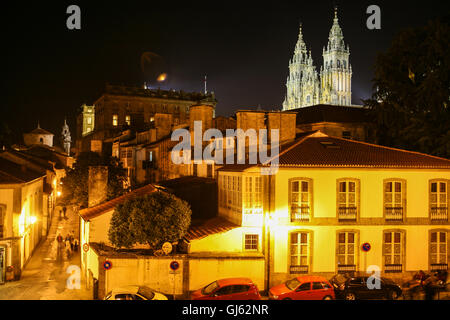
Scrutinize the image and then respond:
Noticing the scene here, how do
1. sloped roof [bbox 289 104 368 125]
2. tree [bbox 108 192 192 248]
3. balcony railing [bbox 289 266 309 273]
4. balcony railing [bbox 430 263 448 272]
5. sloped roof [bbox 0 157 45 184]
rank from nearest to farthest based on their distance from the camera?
1. tree [bbox 108 192 192 248]
2. balcony railing [bbox 289 266 309 273]
3. balcony railing [bbox 430 263 448 272]
4. sloped roof [bbox 0 157 45 184]
5. sloped roof [bbox 289 104 368 125]

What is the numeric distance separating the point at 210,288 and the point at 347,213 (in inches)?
351

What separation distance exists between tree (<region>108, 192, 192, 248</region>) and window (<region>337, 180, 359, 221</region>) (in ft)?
28.9

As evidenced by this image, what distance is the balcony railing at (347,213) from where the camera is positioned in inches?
899

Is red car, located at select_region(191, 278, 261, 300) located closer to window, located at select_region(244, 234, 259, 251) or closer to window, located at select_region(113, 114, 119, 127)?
window, located at select_region(244, 234, 259, 251)

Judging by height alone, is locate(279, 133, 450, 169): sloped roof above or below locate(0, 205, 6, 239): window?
above

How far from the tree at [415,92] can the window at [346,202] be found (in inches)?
534

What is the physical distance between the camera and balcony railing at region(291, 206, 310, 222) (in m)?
22.6

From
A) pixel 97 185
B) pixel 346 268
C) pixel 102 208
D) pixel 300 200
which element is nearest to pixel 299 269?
pixel 346 268

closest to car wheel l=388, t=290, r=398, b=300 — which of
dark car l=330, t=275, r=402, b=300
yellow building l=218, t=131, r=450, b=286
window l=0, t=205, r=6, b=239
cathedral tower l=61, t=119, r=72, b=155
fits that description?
dark car l=330, t=275, r=402, b=300

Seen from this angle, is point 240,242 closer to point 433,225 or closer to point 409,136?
point 433,225

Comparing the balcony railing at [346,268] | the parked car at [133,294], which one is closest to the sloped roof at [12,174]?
the parked car at [133,294]

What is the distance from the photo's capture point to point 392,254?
2306 centimetres

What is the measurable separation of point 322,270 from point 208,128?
19.5m

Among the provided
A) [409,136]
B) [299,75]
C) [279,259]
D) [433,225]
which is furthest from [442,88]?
[299,75]
